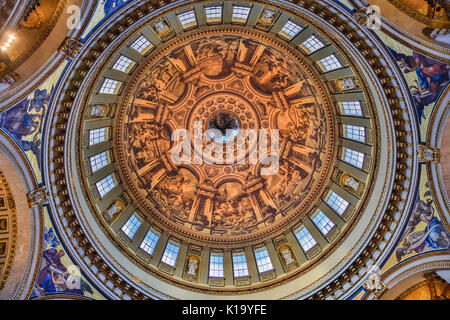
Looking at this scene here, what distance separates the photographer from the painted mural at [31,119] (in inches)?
677

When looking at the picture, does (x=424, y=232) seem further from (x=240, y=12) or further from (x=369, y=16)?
(x=240, y=12)

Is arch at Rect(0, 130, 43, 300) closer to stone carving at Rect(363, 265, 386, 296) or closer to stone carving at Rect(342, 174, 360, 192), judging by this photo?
stone carving at Rect(363, 265, 386, 296)

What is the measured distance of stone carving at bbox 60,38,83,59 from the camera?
663 inches

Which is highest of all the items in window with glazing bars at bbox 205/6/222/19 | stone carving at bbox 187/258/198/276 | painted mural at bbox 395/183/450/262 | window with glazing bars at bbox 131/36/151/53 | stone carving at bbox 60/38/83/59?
window with glazing bars at bbox 205/6/222/19

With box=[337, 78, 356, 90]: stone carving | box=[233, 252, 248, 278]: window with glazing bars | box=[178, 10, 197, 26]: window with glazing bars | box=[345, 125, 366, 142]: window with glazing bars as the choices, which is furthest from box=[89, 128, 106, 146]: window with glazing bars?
box=[345, 125, 366, 142]: window with glazing bars

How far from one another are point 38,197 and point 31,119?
432 centimetres

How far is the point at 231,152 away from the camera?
34.6 meters

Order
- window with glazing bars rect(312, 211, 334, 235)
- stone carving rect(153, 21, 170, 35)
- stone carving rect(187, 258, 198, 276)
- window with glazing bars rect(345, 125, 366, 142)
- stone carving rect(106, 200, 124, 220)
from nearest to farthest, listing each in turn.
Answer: stone carving rect(153, 21, 170, 35) → window with glazing bars rect(345, 125, 366, 142) → stone carving rect(106, 200, 124, 220) → window with glazing bars rect(312, 211, 334, 235) → stone carving rect(187, 258, 198, 276)

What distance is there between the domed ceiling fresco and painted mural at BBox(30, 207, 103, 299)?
0.08m

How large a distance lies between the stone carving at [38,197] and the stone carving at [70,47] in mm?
7565

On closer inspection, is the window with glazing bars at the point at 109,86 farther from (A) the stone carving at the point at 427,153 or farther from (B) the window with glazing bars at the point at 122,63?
(A) the stone carving at the point at 427,153

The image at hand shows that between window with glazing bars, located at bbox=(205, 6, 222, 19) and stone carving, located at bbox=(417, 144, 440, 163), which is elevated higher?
window with glazing bars, located at bbox=(205, 6, 222, 19)
